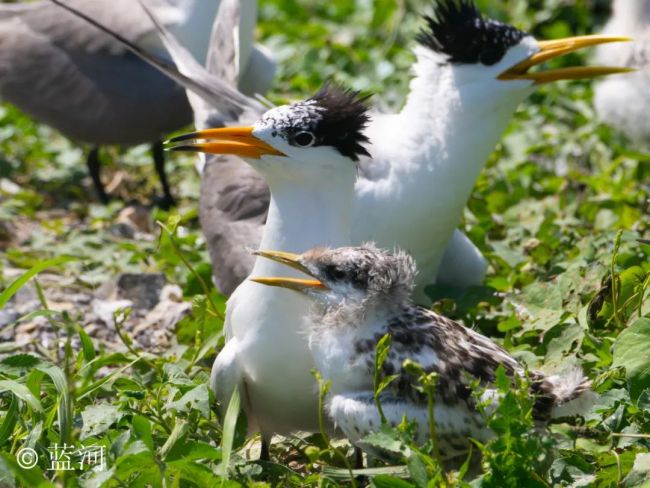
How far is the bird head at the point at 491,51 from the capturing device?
4.57 metres

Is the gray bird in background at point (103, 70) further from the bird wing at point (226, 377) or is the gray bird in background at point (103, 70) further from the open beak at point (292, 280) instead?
the open beak at point (292, 280)

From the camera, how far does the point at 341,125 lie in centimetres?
369

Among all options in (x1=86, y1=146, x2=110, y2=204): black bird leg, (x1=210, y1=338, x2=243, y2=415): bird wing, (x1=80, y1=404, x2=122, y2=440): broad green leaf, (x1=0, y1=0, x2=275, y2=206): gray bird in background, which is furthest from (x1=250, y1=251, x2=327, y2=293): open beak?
(x1=86, y1=146, x2=110, y2=204): black bird leg

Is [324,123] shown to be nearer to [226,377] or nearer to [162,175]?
[226,377]

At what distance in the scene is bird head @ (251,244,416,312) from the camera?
129 inches

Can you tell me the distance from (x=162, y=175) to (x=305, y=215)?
323 cm

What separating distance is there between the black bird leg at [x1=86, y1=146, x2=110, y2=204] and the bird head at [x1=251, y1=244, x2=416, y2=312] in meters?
3.55

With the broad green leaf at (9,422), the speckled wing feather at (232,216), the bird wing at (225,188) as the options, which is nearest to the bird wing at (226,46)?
the bird wing at (225,188)

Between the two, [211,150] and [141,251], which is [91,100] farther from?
[211,150]

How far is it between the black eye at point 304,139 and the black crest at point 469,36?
3.76 feet

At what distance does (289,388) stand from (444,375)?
607 millimetres

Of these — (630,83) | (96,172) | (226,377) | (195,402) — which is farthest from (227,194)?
(630,83)

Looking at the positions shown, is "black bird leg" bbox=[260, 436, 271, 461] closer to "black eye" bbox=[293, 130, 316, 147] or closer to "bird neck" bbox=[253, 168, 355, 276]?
"bird neck" bbox=[253, 168, 355, 276]

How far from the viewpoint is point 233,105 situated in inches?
193
